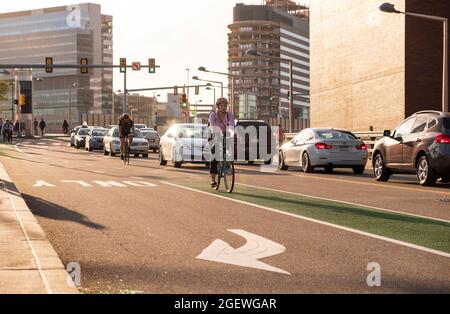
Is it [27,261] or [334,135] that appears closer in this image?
[27,261]

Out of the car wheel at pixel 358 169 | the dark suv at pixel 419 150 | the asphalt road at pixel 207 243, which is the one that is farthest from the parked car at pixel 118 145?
the asphalt road at pixel 207 243

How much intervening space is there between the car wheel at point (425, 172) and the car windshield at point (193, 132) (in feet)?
35.7

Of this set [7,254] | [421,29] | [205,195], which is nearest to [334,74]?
[421,29]

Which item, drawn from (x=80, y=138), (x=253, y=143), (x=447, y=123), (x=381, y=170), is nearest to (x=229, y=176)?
(x=447, y=123)

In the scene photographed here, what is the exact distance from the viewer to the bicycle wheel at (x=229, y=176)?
15531 millimetres

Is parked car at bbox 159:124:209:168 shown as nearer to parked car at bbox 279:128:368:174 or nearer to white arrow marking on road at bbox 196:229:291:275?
parked car at bbox 279:128:368:174

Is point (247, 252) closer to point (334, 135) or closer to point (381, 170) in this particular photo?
point (381, 170)

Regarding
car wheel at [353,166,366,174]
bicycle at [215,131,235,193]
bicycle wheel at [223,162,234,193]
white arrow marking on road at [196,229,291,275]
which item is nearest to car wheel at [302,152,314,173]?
car wheel at [353,166,366,174]

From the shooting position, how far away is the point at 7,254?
699 cm

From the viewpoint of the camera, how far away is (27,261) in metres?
6.62

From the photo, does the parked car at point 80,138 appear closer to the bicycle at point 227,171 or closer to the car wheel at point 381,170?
the car wheel at point 381,170

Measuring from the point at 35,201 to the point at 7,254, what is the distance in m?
6.21

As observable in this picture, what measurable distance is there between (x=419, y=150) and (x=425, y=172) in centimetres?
57

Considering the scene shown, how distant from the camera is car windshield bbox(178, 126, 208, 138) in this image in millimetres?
27672
